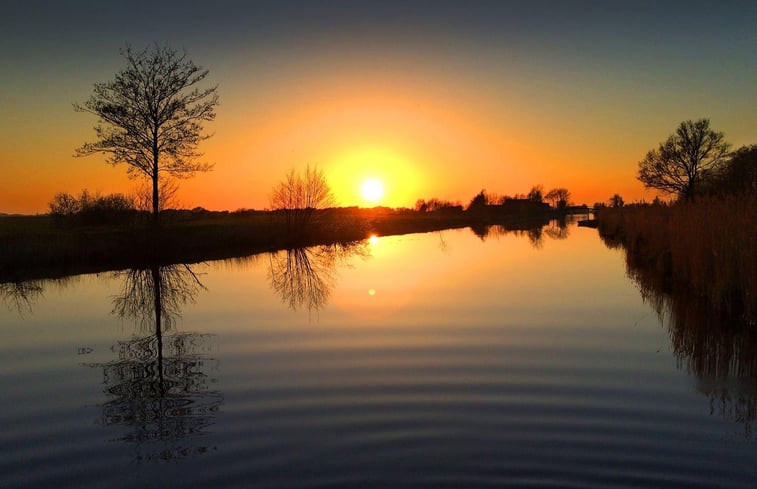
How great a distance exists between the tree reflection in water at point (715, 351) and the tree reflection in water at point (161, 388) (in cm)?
519

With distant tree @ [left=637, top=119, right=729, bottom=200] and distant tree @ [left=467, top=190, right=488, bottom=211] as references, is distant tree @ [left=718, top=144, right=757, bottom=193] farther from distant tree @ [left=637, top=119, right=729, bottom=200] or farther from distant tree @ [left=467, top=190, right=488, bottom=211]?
distant tree @ [left=467, top=190, right=488, bottom=211]

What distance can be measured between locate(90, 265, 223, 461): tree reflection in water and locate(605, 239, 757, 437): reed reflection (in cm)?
517

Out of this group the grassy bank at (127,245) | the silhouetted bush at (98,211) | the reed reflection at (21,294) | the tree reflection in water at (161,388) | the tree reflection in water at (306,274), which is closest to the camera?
the tree reflection in water at (161,388)

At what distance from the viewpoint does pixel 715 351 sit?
855 centimetres

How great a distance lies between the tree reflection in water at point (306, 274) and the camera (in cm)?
1428

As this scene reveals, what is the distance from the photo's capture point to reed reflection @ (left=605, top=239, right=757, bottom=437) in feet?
21.1

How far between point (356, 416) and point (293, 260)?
19.0 metres

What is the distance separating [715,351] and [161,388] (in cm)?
732

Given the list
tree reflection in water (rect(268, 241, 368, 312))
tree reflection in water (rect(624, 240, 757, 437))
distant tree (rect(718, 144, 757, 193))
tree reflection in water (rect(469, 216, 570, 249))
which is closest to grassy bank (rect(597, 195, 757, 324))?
tree reflection in water (rect(624, 240, 757, 437))

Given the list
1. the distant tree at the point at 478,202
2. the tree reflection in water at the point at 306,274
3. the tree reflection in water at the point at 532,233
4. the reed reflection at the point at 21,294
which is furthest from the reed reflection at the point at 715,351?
the distant tree at the point at 478,202

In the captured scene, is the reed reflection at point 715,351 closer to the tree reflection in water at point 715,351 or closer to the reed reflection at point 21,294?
the tree reflection in water at point 715,351

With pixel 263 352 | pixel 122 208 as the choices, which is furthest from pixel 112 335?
pixel 122 208

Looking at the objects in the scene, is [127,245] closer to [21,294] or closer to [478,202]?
[21,294]

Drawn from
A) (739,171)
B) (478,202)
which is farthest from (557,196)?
(739,171)
